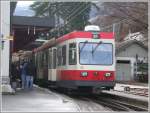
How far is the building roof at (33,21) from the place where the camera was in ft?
86.7

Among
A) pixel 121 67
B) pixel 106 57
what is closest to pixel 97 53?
pixel 106 57

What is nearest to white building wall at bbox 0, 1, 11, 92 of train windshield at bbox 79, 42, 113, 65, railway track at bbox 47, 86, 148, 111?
Result: train windshield at bbox 79, 42, 113, 65

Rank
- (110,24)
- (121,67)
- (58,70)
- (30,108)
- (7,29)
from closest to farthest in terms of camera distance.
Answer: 1. (30,108)
2. (7,29)
3. (58,70)
4. (110,24)
5. (121,67)

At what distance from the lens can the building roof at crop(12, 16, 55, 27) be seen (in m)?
26.4

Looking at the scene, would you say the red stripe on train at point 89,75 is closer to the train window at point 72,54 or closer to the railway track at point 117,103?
the train window at point 72,54

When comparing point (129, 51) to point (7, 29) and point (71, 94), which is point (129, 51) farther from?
point (7, 29)

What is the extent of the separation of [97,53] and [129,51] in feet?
142

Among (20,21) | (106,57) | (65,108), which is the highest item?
(20,21)

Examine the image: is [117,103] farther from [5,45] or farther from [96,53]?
[5,45]

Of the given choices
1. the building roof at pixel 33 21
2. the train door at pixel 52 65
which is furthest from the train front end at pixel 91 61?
the building roof at pixel 33 21

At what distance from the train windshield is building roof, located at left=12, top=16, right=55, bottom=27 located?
4.41 metres

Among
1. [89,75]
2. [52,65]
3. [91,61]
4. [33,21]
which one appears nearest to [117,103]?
[89,75]

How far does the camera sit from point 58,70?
2558 centimetres

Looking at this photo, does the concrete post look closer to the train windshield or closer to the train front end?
the train front end
